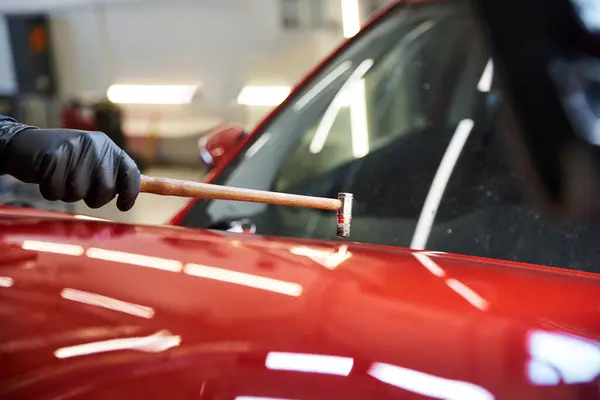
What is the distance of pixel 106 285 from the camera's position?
28.6 inches

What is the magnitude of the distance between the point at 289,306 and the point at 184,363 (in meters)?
0.13

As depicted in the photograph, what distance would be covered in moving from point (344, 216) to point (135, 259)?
469mm

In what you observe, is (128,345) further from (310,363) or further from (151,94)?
(151,94)

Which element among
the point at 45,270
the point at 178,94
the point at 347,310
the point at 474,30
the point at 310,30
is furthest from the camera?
the point at 178,94

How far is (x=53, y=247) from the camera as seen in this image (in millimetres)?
834

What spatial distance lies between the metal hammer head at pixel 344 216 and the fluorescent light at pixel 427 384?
1.92ft

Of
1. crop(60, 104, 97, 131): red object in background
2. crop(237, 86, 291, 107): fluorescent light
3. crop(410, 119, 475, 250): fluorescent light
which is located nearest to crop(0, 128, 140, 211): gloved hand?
crop(410, 119, 475, 250): fluorescent light

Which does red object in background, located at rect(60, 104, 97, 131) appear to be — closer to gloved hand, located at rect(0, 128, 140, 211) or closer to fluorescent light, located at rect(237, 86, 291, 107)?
fluorescent light, located at rect(237, 86, 291, 107)

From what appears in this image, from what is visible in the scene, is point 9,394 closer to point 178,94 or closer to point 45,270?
point 45,270

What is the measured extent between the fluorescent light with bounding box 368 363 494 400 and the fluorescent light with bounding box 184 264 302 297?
154mm

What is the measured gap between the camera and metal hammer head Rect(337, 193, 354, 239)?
115 centimetres

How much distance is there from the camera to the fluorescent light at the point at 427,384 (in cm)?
54

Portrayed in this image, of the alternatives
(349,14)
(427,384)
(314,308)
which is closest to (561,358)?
(427,384)

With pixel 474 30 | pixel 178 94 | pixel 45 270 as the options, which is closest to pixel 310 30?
pixel 178 94
